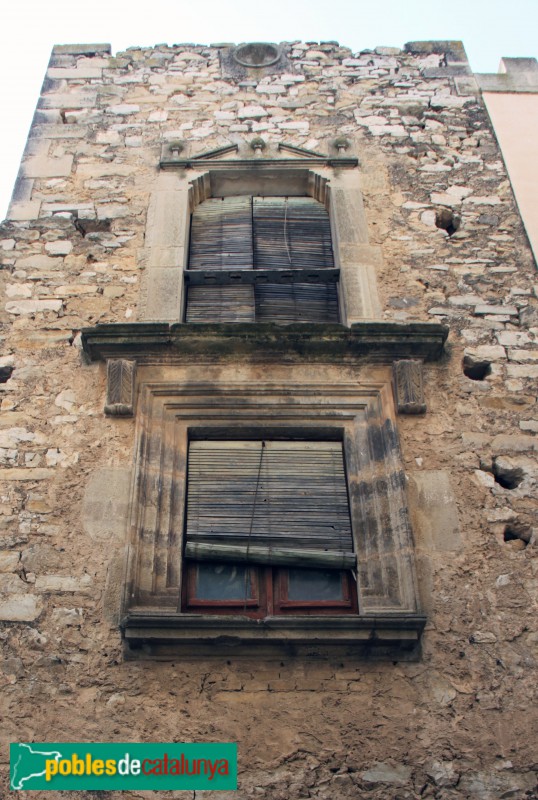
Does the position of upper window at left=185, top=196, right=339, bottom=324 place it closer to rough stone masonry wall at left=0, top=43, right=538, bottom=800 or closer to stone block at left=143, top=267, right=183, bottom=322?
stone block at left=143, top=267, right=183, bottom=322

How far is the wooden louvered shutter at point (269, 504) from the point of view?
5.52 meters

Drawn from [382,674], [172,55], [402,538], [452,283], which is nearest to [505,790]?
[382,674]

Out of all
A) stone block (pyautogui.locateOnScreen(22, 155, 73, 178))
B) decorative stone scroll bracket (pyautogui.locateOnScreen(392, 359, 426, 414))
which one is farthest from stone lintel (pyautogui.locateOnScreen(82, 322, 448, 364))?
stone block (pyautogui.locateOnScreen(22, 155, 73, 178))

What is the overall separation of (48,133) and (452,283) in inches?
157

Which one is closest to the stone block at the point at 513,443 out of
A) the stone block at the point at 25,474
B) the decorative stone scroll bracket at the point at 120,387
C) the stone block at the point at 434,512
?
the stone block at the point at 434,512

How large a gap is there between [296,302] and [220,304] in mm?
602

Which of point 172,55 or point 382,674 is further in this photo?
point 172,55

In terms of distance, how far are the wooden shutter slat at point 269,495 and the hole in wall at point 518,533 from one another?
955 mm

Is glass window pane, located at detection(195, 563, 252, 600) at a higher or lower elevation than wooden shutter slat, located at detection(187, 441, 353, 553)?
lower

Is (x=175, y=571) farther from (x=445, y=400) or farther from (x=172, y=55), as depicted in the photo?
(x=172, y=55)

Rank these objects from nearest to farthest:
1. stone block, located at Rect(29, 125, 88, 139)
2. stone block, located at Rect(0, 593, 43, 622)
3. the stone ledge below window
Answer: the stone ledge below window < stone block, located at Rect(0, 593, 43, 622) < stone block, located at Rect(29, 125, 88, 139)

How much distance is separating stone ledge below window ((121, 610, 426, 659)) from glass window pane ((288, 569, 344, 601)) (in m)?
0.45

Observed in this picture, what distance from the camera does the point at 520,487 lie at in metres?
5.75

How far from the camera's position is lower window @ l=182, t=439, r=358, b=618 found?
5422 millimetres
